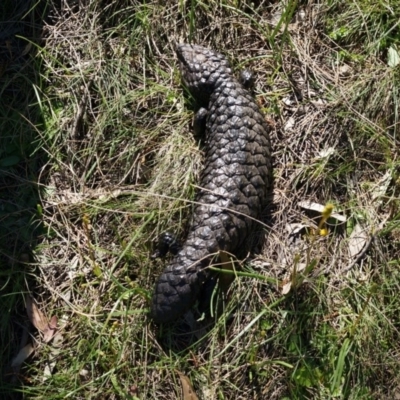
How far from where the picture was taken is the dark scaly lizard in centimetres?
418

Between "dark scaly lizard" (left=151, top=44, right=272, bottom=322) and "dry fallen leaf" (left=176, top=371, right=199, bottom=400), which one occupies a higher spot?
"dark scaly lizard" (left=151, top=44, right=272, bottom=322)

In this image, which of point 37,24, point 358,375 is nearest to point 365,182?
point 358,375

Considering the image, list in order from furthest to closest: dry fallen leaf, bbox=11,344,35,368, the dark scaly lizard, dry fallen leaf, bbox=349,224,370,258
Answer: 1. dry fallen leaf, bbox=11,344,35,368
2. dry fallen leaf, bbox=349,224,370,258
3. the dark scaly lizard

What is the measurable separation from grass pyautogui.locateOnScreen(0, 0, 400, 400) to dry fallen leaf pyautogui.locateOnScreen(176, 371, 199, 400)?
22 mm

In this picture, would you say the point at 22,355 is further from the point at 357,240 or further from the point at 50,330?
the point at 357,240

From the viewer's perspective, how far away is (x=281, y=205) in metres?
4.48

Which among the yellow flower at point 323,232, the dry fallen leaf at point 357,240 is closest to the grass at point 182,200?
the dry fallen leaf at point 357,240

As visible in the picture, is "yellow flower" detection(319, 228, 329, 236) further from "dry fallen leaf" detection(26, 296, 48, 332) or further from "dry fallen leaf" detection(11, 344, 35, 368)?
"dry fallen leaf" detection(11, 344, 35, 368)

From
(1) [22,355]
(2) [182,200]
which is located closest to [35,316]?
(1) [22,355]

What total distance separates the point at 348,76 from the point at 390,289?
4.30 ft

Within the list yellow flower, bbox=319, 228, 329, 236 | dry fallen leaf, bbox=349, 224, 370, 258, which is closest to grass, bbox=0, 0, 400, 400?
dry fallen leaf, bbox=349, 224, 370, 258

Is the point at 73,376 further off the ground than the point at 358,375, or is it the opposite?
the point at 358,375

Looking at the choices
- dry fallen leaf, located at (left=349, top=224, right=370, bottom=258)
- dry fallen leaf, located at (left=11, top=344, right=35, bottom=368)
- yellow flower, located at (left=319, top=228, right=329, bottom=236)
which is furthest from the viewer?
dry fallen leaf, located at (left=11, top=344, right=35, bottom=368)

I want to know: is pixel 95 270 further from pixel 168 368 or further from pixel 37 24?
pixel 37 24
